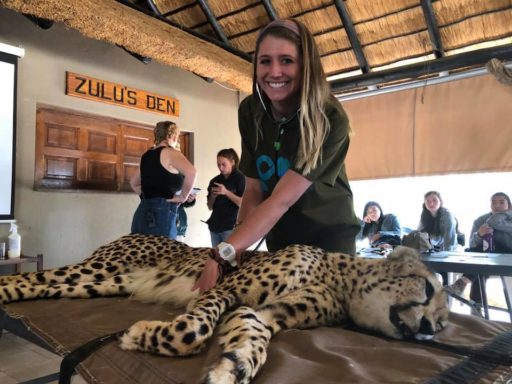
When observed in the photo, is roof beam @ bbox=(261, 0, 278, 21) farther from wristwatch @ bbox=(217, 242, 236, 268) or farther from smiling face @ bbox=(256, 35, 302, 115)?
wristwatch @ bbox=(217, 242, 236, 268)

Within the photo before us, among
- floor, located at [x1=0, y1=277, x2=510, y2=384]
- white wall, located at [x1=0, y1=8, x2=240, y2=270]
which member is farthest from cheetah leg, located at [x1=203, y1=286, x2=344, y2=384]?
white wall, located at [x1=0, y1=8, x2=240, y2=270]

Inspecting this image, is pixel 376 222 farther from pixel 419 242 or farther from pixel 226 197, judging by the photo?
pixel 226 197

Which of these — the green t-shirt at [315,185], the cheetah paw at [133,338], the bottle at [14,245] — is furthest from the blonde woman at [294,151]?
the bottle at [14,245]

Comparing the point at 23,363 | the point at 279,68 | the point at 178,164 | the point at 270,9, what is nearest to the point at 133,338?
the point at 279,68

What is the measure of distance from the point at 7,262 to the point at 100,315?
2.30 m

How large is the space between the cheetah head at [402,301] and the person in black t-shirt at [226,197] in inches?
111

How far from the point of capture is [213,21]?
4.81m

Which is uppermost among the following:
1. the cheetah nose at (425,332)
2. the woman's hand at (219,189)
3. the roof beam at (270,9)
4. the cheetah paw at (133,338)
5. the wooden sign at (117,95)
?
the roof beam at (270,9)

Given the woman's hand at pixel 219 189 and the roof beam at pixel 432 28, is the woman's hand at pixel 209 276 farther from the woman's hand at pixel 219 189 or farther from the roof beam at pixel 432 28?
the roof beam at pixel 432 28

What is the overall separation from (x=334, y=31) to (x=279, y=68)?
361 cm

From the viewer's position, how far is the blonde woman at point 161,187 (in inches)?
118

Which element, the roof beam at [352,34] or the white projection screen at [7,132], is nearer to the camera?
the white projection screen at [7,132]

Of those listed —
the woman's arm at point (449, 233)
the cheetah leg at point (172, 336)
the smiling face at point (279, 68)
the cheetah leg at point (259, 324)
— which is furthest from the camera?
the woman's arm at point (449, 233)

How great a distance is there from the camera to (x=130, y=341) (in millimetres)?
1055
